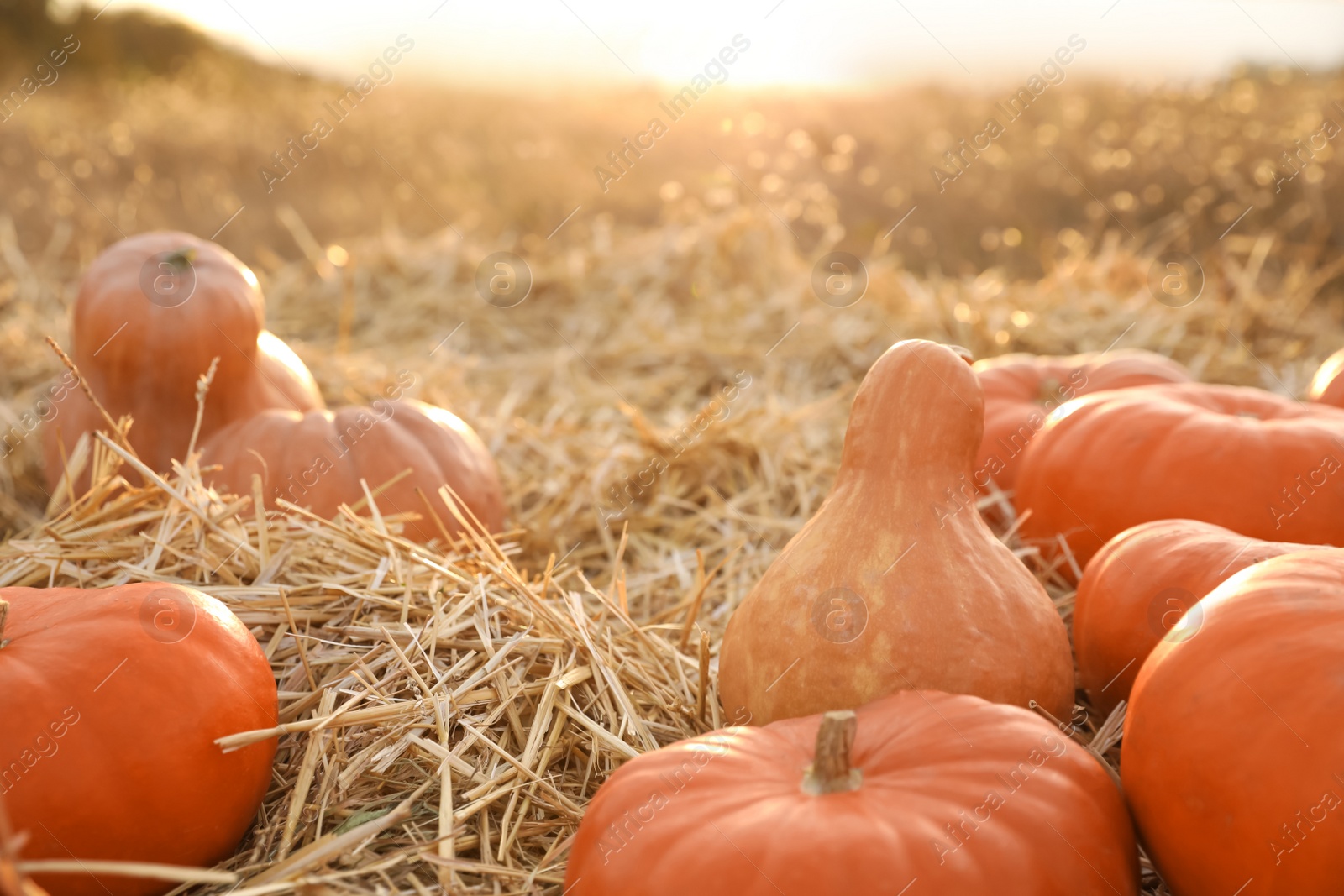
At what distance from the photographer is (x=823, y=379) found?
16.1 feet

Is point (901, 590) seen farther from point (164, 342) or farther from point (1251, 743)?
point (164, 342)

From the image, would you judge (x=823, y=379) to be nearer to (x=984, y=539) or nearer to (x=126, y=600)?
(x=984, y=539)

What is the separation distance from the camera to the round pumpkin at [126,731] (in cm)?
162

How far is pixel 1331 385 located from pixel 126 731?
3242 millimetres

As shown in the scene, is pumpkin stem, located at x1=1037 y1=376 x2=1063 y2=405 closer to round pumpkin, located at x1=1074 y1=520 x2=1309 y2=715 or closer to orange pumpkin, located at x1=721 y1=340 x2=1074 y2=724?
round pumpkin, located at x1=1074 y1=520 x2=1309 y2=715

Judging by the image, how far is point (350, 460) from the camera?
297 centimetres

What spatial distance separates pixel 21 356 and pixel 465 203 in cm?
602

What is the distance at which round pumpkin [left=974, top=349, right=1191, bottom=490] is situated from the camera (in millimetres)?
3182

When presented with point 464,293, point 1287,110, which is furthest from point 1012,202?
point 464,293

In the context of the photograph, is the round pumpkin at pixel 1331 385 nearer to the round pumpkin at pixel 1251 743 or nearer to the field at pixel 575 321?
the field at pixel 575 321

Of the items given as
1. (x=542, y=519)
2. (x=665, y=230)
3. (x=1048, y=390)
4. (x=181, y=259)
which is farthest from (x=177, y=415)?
(x=665, y=230)

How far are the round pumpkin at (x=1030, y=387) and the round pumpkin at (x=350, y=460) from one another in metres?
1.62

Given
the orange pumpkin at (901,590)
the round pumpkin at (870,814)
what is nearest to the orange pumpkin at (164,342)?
the orange pumpkin at (901,590)

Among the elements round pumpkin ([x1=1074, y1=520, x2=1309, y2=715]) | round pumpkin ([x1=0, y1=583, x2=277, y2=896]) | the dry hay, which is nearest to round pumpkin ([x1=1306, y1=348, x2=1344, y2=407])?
the dry hay
